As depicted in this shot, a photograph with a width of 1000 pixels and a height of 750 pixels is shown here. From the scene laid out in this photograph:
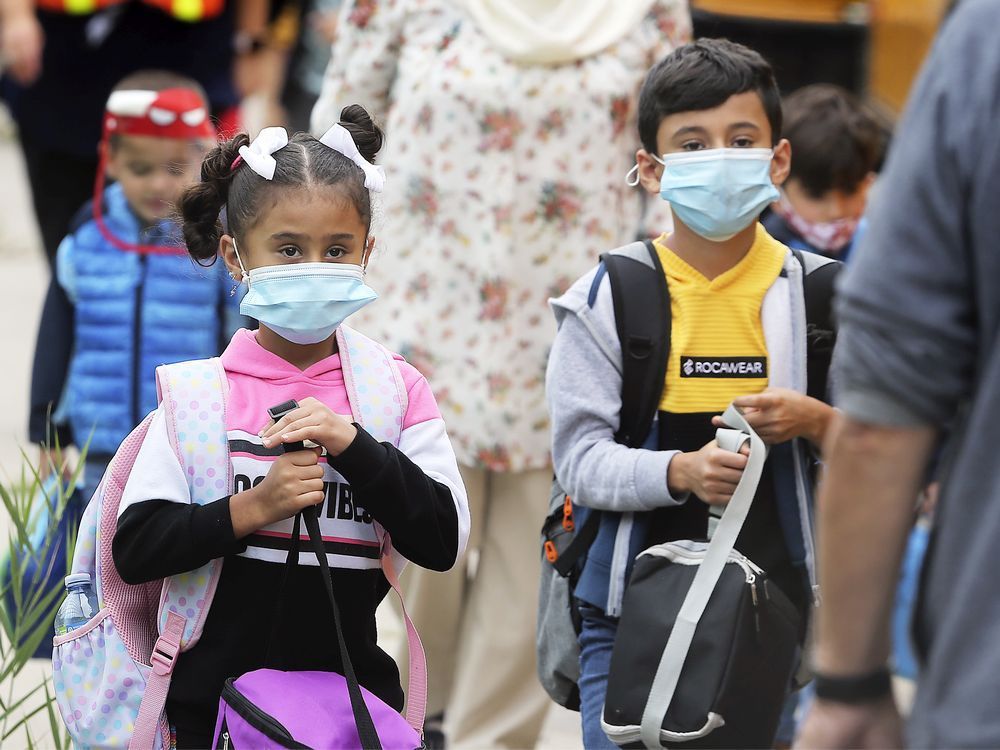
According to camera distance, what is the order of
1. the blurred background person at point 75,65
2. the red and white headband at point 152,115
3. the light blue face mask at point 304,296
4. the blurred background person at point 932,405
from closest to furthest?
the blurred background person at point 932,405, the light blue face mask at point 304,296, the red and white headband at point 152,115, the blurred background person at point 75,65

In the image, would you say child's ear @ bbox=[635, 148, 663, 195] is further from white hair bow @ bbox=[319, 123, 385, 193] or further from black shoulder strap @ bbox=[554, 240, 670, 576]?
white hair bow @ bbox=[319, 123, 385, 193]

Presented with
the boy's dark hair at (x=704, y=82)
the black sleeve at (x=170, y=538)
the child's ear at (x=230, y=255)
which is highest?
the boy's dark hair at (x=704, y=82)

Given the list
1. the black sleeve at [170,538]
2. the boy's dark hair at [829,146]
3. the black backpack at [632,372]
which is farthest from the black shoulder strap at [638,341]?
the boy's dark hair at [829,146]

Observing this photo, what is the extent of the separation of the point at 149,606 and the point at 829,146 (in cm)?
259

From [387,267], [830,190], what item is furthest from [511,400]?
[830,190]

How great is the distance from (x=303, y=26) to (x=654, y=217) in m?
5.55

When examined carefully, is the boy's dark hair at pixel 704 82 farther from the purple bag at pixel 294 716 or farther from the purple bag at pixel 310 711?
the purple bag at pixel 294 716

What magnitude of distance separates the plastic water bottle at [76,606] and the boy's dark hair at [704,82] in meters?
1.34

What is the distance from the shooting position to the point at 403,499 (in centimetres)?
256

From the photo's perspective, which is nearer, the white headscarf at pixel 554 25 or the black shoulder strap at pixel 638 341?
the black shoulder strap at pixel 638 341

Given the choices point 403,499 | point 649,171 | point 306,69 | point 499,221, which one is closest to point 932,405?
point 403,499

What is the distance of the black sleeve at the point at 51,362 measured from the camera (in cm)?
414

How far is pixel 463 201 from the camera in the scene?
4.19 m

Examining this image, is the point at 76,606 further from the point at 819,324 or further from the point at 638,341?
the point at 819,324
